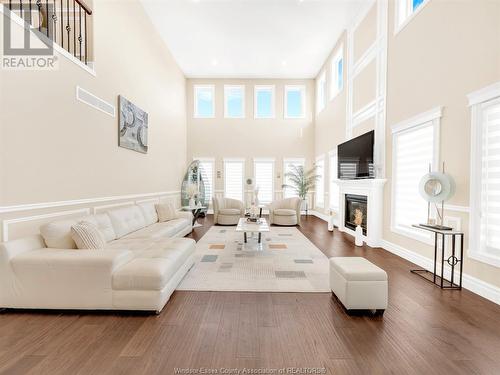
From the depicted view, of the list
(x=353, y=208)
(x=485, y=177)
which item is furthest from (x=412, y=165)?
(x=353, y=208)

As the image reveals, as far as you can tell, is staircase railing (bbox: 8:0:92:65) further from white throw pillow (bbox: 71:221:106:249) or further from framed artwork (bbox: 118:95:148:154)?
white throw pillow (bbox: 71:221:106:249)

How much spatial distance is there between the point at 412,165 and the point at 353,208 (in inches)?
90.1

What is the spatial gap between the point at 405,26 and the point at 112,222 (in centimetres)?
587

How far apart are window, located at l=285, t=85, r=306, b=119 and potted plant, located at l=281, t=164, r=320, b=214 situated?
212 cm

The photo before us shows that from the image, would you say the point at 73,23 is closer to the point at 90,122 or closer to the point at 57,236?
the point at 90,122

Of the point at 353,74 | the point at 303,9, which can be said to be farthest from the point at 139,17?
the point at 353,74

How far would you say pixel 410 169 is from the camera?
14.1ft

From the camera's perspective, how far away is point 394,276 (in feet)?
11.7

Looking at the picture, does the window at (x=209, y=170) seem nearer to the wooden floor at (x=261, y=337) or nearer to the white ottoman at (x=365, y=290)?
the wooden floor at (x=261, y=337)

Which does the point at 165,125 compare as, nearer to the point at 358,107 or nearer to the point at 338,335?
the point at 358,107

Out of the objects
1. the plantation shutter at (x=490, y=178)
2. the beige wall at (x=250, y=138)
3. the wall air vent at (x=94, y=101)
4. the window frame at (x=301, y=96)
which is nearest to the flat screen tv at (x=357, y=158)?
the plantation shutter at (x=490, y=178)

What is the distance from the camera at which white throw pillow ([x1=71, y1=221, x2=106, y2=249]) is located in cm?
284

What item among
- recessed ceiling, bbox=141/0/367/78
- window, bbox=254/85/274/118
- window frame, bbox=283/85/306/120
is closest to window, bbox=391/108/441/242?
recessed ceiling, bbox=141/0/367/78

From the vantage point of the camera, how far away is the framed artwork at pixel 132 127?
16.2 ft
